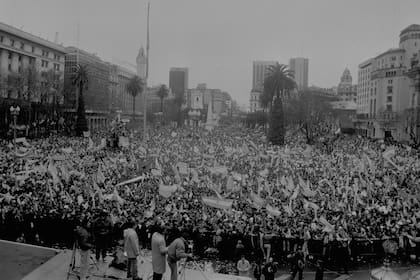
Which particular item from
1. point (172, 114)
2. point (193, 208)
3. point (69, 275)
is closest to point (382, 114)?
point (172, 114)

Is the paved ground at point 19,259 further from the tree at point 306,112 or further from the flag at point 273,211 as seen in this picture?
the tree at point 306,112

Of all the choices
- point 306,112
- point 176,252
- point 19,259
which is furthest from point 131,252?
point 306,112

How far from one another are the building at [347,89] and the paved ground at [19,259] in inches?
6313

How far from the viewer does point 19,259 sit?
938cm

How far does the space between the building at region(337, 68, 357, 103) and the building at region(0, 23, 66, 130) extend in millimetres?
111025

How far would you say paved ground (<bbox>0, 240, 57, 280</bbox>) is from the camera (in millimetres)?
8758

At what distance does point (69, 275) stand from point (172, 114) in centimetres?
12230

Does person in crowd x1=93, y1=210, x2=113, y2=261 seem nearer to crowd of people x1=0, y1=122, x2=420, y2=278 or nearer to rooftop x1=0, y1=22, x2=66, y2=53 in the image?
crowd of people x1=0, y1=122, x2=420, y2=278

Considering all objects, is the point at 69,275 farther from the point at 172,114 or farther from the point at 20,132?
the point at 172,114

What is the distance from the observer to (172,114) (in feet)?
427

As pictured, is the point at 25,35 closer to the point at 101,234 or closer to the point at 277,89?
the point at 277,89

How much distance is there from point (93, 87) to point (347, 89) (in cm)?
10394

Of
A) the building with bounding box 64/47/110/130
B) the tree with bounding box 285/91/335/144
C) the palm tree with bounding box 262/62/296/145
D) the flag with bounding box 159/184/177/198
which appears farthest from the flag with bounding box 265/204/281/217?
the building with bounding box 64/47/110/130

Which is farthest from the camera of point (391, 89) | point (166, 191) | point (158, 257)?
point (391, 89)
